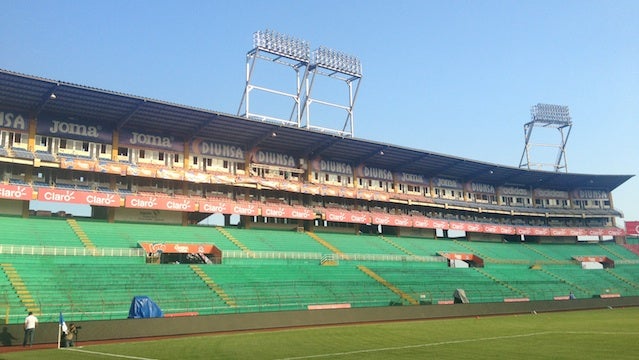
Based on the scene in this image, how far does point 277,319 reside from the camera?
3475 cm

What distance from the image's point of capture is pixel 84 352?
22.3 metres

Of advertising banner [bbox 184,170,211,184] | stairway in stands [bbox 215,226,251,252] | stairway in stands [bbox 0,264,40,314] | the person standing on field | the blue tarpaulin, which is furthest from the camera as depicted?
advertising banner [bbox 184,170,211,184]

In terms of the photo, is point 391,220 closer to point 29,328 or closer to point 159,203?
point 159,203

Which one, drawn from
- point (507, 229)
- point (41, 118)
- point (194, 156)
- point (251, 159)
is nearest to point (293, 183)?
point (251, 159)

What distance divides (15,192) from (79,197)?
4.82 metres

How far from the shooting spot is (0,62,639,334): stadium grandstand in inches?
1486

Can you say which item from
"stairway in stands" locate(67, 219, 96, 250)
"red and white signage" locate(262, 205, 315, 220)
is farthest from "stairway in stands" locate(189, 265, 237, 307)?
"red and white signage" locate(262, 205, 315, 220)

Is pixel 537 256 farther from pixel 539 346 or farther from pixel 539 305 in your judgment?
pixel 539 346

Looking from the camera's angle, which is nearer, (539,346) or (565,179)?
(539,346)

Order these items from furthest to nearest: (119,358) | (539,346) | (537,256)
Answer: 1. (537,256)
2. (539,346)
3. (119,358)

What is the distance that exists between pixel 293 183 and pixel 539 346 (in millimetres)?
40580

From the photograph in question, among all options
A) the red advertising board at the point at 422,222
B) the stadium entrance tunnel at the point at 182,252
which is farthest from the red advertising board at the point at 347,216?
the stadium entrance tunnel at the point at 182,252

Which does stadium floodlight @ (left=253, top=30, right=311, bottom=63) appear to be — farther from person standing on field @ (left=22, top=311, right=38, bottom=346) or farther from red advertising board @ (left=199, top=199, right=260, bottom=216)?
person standing on field @ (left=22, top=311, right=38, bottom=346)

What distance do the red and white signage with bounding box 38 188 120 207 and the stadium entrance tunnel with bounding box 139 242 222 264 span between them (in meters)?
6.25
